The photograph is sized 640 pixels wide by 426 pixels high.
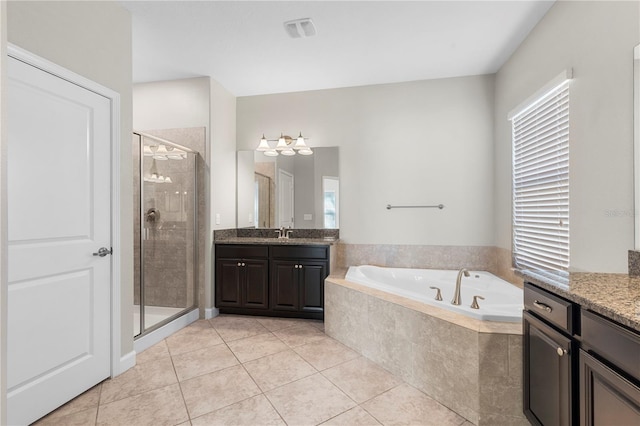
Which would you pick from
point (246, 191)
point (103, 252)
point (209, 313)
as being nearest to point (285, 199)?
point (246, 191)

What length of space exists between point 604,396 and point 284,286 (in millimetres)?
2673

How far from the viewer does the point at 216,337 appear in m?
2.90

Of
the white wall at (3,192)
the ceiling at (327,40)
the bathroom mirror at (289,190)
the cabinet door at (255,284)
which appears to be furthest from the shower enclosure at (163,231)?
the white wall at (3,192)

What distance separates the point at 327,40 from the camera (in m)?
2.70

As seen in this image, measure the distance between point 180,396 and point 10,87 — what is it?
1935 millimetres

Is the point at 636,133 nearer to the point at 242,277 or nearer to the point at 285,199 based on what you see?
the point at 285,199

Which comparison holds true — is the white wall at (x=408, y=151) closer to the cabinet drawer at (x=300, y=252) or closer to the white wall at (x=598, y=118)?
the cabinet drawer at (x=300, y=252)

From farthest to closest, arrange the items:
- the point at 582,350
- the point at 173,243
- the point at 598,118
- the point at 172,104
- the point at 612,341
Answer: the point at 172,104
the point at 173,243
the point at 598,118
the point at 582,350
the point at 612,341

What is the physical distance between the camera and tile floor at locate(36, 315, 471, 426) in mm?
1758

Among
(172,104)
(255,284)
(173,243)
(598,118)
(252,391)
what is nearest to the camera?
(598,118)

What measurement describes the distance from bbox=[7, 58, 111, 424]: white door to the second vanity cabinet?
1.37 metres

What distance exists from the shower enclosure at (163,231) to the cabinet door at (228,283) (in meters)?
0.26

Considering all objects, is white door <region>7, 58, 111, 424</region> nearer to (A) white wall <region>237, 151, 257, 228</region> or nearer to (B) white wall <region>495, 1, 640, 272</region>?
(A) white wall <region>237, 151, 257, 228</region>

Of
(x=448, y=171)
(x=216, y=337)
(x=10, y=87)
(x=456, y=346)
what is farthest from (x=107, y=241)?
(x=448, y=171)
